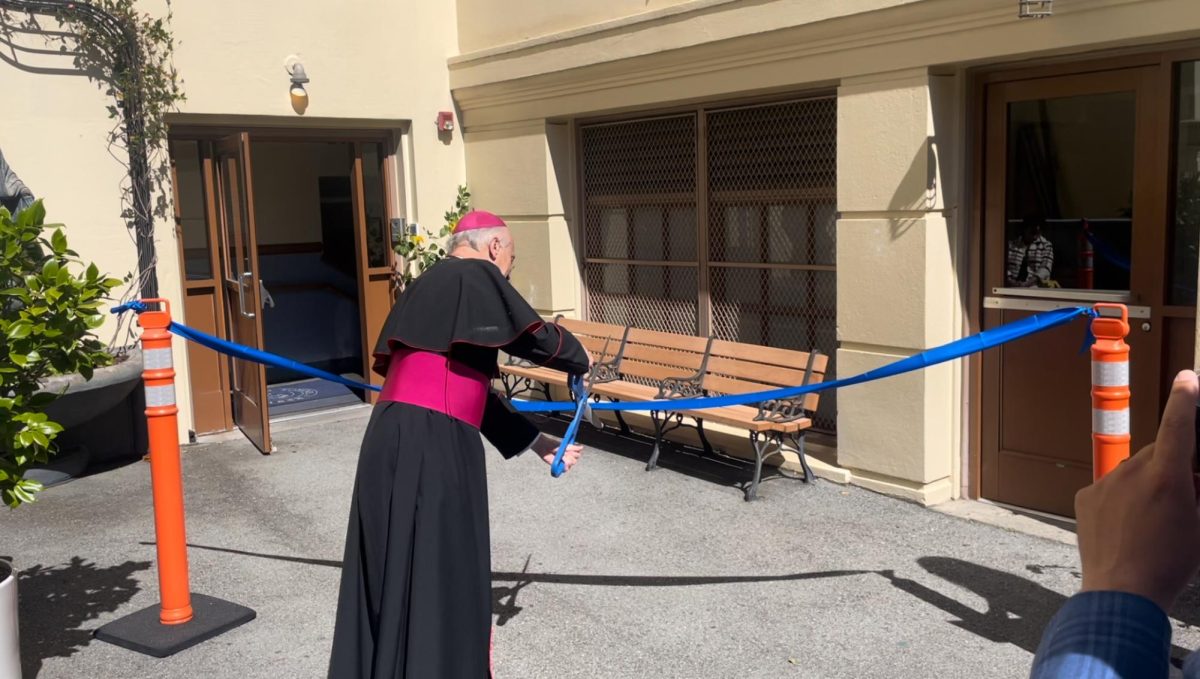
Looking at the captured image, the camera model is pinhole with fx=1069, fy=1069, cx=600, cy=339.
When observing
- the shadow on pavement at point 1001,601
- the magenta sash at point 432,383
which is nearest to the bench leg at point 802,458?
the shadow on pavement at point 1001,601

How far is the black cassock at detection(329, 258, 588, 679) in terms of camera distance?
3438 millimetres

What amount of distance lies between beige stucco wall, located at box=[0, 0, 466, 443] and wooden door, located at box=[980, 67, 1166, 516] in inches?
192

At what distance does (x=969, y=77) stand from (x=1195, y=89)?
1.15 metres

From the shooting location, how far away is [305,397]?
973 centimetres

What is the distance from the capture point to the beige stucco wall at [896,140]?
542 centimetres

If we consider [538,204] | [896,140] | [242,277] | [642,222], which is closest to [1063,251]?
[896,140]

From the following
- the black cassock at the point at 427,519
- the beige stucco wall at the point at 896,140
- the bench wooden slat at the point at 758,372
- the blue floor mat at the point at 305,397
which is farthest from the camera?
the blue floor mat at the point at 305,397

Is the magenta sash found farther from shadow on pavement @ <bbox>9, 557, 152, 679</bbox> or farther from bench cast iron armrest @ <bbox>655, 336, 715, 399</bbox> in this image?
bench cast iron armrest @ <bbox>655, 336, 715, 399</bbox>

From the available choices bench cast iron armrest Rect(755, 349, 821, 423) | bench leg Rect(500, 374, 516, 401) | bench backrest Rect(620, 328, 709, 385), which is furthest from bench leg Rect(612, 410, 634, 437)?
bench cast iron armrest Rect(755, 349, 821, 423)

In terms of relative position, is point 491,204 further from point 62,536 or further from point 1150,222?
point 1150,222

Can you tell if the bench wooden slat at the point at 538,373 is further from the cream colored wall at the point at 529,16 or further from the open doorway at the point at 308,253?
the open doorway at the point at 308,253

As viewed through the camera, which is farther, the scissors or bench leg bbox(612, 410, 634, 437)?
bench leg bbox(612, 410, 634, 437)

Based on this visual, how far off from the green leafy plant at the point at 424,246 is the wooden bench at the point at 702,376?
132 cm

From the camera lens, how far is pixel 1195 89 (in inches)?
198
